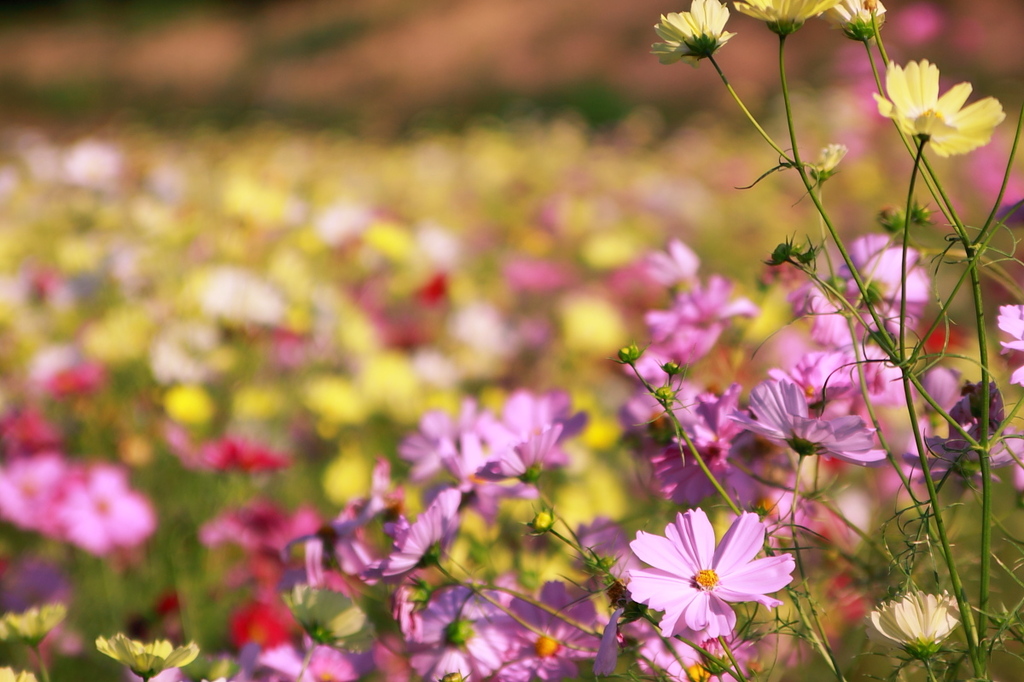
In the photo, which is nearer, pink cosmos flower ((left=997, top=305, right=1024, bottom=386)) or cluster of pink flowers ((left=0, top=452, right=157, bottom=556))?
pink cosmos flower ((left=997, top=305, right=1024, bottom=386))

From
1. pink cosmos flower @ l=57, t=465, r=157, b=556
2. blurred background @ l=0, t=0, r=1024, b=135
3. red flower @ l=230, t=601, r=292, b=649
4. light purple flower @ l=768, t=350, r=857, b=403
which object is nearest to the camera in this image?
light purple flower @ l=768, t=350, r=857, b=403

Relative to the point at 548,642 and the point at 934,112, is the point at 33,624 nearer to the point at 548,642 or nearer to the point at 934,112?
the point at 548,642

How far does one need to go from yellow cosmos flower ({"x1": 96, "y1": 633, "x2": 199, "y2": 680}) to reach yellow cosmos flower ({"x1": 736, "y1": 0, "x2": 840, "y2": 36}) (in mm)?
382

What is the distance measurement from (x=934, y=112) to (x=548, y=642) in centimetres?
32

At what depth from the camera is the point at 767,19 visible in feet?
1.22

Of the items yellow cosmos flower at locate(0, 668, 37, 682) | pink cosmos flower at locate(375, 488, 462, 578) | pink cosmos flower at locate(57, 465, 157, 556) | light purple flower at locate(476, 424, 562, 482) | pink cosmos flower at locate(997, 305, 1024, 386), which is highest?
pink cosmos flower at locate(997, 305, 1024, 386)

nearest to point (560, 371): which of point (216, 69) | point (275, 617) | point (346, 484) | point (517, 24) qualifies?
point (346, 484)

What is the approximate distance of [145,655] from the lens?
38 cm

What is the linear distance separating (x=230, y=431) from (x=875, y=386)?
0.82 meters

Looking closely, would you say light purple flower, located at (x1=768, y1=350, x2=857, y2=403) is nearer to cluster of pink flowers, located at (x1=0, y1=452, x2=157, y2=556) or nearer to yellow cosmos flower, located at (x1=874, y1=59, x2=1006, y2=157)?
yellow cosmos flower, located at (x1=874, y1=59, x2=1006, y2=157)

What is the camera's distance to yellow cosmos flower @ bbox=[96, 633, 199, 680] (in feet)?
1.23

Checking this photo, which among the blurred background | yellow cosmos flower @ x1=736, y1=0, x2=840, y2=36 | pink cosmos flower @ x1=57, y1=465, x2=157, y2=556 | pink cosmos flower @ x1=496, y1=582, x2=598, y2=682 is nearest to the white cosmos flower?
pink cosmos flower @ x1=496, y1=582, x2=598, y2=682

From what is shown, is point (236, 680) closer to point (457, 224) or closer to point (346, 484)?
point (346, 484)

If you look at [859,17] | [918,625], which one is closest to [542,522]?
[918,625]
